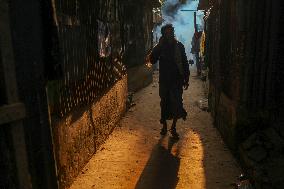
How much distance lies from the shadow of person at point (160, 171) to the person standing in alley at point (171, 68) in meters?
1.03

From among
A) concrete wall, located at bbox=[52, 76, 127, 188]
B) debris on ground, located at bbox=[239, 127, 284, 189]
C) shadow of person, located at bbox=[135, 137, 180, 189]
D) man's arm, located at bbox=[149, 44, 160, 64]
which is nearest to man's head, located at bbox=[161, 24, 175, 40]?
man's arm, located at bbox=[149, 44, 160, 64]

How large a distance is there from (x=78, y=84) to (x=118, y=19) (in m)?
4.86

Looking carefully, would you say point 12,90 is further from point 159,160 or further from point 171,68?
point 171,68

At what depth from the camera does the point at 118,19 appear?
33.1 feet

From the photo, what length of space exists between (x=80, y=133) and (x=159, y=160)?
1.62 metres

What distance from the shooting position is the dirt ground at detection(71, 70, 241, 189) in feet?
17.7

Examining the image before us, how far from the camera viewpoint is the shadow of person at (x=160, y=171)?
17.4 feet

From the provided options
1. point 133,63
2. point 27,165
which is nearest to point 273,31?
point 27,165

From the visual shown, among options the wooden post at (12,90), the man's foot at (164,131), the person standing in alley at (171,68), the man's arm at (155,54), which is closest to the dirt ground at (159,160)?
the man's foot at (164,131)

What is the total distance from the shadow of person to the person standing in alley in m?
1.03

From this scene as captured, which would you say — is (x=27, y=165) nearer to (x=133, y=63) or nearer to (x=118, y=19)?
(x=118, y=19)

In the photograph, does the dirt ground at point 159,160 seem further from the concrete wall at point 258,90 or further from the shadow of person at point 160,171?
the concrete wall at point 258,90

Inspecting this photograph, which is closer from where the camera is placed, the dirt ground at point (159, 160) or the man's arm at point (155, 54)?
the dirt ground at point (159, 160)

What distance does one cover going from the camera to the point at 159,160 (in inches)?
250
